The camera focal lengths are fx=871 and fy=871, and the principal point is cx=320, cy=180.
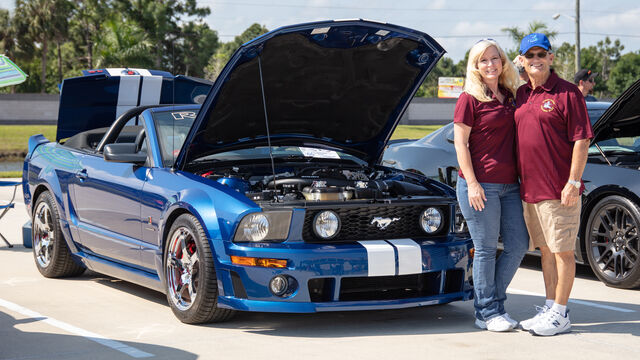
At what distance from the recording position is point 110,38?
52594 mm

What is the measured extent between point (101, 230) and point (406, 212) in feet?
8.01

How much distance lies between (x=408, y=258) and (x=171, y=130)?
2.16m

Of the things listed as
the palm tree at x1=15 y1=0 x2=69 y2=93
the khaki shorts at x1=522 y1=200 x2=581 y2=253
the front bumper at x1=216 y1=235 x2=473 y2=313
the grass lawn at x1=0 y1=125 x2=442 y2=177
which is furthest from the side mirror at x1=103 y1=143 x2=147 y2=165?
the palm tree at x1=15 y1=0 x2=69 y2=93

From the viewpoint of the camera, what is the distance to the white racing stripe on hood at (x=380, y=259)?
509 cm

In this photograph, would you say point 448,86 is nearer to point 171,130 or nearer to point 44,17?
point 44,17

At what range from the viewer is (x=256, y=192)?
5.45 m

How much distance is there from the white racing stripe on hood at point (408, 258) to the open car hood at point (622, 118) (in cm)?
238

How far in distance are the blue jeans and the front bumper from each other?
22 cm

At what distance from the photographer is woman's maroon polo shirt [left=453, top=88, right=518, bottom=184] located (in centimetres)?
519

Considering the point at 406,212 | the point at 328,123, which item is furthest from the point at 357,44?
the point at 406,212

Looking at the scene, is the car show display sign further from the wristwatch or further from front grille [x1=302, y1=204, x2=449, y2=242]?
the wristwatch

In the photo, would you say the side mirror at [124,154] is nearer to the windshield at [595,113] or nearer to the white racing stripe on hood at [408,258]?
the white racing stripe on hood at [408,258]

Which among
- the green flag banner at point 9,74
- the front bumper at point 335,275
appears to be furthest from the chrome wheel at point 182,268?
the green flag banner at point 9,74

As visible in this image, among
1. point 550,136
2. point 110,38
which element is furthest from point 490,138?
point 110,38
